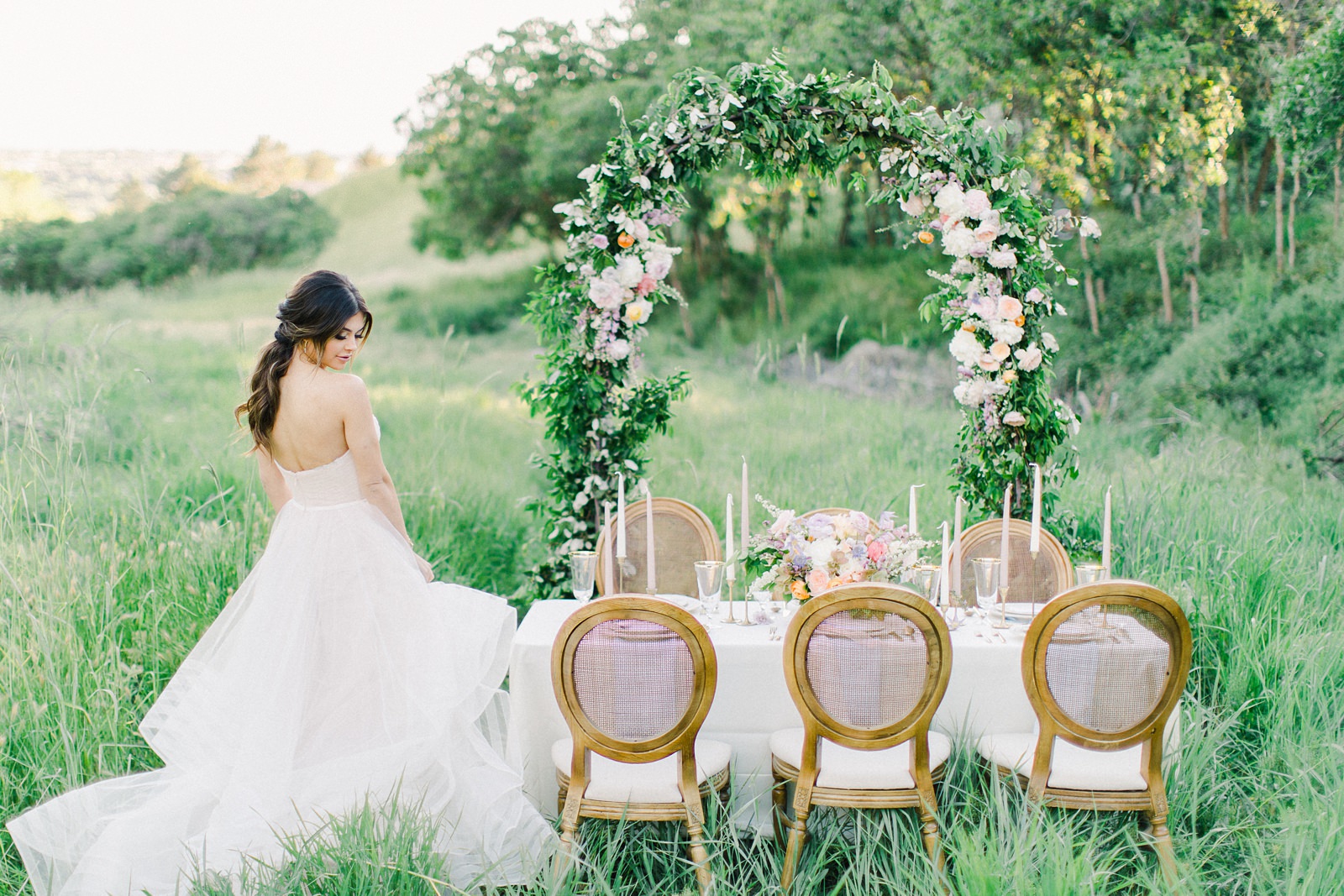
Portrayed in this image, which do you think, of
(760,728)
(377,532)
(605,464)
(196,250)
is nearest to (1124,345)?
(605,464)

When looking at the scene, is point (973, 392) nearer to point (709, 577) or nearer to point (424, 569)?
point (709, 577)

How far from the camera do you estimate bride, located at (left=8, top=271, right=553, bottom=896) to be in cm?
236

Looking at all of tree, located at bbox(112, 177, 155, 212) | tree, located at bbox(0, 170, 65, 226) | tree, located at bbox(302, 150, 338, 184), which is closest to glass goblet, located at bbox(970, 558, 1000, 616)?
tree, located at bbox(0, 170, 65, 226)

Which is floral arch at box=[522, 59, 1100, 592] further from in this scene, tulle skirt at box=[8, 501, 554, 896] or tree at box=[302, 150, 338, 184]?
tree at box=[302, 150, 338, 184]

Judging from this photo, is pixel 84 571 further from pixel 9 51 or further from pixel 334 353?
pixel 9 51

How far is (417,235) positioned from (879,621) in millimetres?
12145

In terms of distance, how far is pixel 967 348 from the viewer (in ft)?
12.0

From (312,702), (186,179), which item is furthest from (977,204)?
(186,179)

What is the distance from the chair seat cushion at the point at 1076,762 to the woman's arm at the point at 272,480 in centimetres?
231

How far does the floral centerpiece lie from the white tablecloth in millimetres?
213

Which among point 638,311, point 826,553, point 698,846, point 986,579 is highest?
point 638,311

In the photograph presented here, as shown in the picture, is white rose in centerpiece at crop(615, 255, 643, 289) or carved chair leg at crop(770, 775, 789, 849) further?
white rose in centerpiece at crop(615, 255, 643, 289)

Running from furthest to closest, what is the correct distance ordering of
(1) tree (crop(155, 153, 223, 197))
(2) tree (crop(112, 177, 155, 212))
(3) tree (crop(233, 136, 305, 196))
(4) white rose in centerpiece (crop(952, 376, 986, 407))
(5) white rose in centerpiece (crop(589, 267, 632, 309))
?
(3) tree (crop(233, 136, 305, 196)), (1) tree (crop(155, 153, 223, 197)), (2) tree (crop(112, 177, 155, 212)), (4) white rose in centerpiece (crop(952, 376, 986, 407)), (5) white rose in centerpiece (crop(589, 267, 632, 309))

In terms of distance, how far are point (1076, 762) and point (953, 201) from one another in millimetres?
2207
